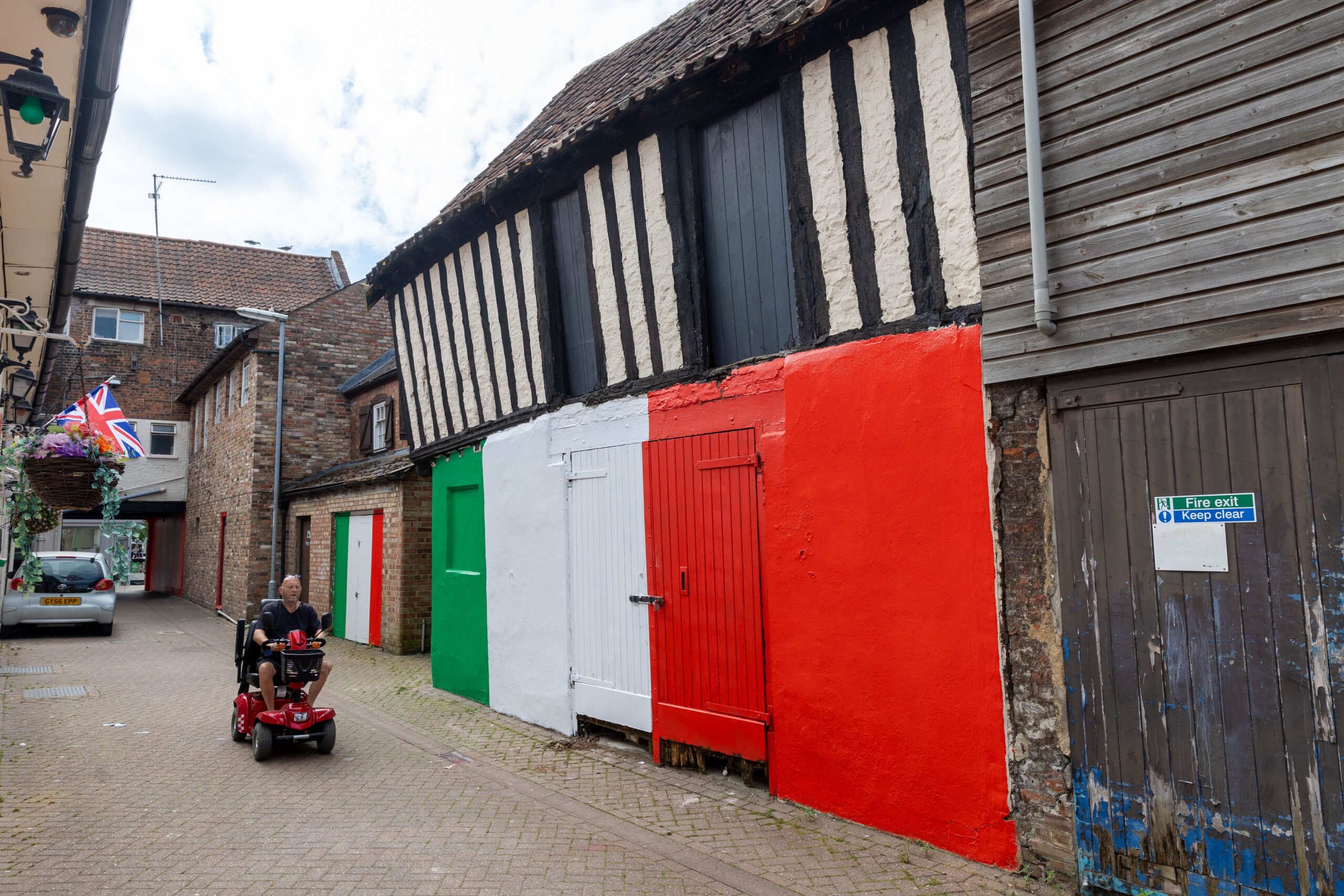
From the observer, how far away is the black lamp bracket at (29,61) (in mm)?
4098

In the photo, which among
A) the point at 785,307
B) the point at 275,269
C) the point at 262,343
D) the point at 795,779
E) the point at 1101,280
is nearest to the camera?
the point at 1101,280

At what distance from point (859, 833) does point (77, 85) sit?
658 cm

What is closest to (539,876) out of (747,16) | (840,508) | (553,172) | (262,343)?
(840,508)

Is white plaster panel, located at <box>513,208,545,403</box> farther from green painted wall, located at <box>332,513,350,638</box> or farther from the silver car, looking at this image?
the silver car

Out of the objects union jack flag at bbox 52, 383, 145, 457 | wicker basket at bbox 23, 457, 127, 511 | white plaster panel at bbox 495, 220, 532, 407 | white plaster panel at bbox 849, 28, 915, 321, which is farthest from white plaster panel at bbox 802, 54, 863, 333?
union jack flag at bbox 52, 383, 145, 457

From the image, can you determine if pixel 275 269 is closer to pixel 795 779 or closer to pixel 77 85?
pixel 77 85

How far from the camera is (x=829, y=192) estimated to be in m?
5.18

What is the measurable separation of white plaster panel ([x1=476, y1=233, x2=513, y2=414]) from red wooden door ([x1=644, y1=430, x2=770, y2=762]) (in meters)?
2.60

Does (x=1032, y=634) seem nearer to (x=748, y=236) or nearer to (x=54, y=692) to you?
(x=748, y=236)

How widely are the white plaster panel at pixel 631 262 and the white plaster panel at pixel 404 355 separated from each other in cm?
479

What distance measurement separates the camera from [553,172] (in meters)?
7.27

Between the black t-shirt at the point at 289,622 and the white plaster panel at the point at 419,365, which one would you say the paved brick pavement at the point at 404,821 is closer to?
the black t-shirt at the point at 289,622

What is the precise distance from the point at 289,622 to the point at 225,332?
23830 mm

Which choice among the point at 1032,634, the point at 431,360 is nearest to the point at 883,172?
the point at 1032,634
